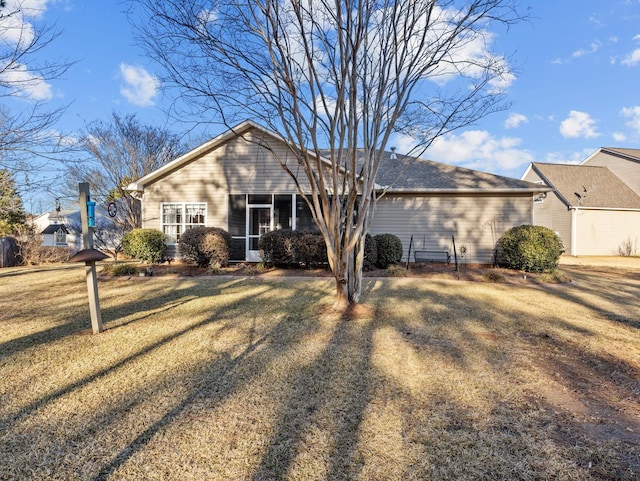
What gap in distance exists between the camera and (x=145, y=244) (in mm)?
12172

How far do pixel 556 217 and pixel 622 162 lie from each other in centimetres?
765

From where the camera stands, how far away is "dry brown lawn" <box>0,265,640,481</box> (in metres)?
2.28

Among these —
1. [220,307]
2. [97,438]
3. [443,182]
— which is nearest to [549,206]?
[443,182]

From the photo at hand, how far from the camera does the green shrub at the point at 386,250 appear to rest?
1141 cm

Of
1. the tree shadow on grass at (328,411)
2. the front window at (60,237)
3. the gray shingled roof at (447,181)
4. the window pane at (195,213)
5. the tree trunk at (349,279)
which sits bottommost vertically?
the tree shadow on grass at (328,411)

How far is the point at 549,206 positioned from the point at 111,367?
2323cm

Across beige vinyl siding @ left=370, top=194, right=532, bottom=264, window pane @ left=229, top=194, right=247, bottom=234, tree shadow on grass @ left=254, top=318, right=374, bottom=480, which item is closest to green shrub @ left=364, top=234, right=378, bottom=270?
beige vinyl siding @ left=370, top=194, right=532, bottom=264

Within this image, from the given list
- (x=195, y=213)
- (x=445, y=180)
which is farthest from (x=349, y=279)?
(x=445, y=180)

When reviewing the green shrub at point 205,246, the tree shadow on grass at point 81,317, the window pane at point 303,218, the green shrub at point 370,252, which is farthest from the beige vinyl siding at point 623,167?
the tree shadow on grass at point 81,317

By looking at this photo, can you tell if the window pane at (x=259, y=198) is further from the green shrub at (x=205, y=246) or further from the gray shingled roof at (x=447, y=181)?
the gray shingled roof at (x=447, y=181)

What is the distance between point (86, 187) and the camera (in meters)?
4.98

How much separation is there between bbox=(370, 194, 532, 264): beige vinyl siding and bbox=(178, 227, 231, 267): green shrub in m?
5.50

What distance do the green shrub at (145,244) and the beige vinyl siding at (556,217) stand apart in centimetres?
1832

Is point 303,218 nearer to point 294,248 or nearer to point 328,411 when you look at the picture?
point 294,248
